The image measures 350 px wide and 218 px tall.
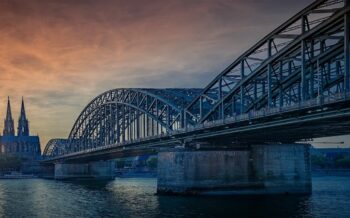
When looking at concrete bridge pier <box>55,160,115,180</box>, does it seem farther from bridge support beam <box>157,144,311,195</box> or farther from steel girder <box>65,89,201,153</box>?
bridge support beam <box>157,144,311,195</box>

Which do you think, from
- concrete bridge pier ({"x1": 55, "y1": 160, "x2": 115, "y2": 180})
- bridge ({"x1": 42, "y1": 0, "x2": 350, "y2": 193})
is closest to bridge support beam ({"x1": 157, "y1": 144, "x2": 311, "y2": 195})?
bridge ({"x1": 42, "y1": 0, "x2": 350, "y2": 193})

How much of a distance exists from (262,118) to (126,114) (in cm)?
7611

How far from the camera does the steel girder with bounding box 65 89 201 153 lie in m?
106

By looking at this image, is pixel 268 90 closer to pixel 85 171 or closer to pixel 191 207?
pixel 191 207

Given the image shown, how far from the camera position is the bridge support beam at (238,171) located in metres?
79.0

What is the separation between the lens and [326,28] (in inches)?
2254

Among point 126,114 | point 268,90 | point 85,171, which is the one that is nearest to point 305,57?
point 268,90

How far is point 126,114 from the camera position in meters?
138

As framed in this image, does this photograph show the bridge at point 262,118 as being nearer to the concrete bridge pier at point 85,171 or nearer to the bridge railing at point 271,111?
the bridge railing at point 271,111

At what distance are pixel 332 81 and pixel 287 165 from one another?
19636 millimetres

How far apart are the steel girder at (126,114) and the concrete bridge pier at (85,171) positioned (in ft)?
21.0

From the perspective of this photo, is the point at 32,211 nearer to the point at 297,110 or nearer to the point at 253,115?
the point at 253,115

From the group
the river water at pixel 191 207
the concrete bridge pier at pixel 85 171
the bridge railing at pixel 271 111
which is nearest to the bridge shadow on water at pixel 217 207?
the river water at pixel 191 207

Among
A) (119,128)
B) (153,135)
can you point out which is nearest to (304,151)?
(153,135)
